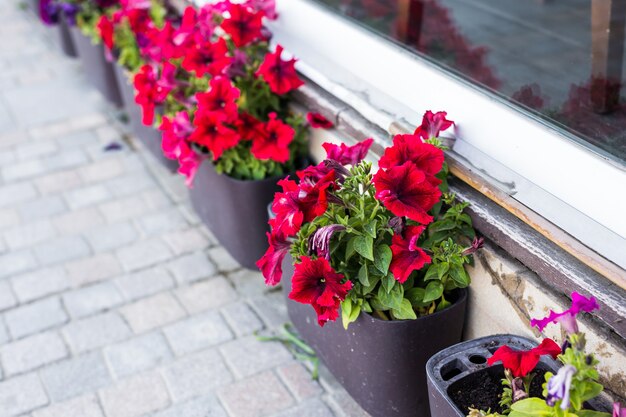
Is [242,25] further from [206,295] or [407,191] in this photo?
[407,191]

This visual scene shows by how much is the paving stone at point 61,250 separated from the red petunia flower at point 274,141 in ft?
3.35

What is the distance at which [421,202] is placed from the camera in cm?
175

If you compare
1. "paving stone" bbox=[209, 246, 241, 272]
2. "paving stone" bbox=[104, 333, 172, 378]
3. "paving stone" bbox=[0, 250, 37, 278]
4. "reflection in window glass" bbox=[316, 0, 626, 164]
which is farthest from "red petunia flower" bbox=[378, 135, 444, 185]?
"paving stone" bbox=[0, 250, 37, 278]

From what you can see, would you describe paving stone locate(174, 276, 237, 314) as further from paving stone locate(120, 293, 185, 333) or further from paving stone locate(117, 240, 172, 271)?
paving stone locate(117, 240, 172, 271)

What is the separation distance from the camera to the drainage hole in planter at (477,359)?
1778 mm

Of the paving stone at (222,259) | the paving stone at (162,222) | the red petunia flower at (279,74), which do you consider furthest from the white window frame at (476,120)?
the paving stone at (162,222)

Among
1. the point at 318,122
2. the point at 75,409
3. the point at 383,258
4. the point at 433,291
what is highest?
the point at 318,122

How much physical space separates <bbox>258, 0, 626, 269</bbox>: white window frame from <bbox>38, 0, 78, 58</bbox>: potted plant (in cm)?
172

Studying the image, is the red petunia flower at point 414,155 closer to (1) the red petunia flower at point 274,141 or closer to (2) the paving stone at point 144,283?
(1) the red petunia flower at point 274,141

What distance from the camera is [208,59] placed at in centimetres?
252

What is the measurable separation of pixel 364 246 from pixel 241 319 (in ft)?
2.97

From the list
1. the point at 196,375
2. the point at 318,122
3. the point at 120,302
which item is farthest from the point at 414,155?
the point at 120,302

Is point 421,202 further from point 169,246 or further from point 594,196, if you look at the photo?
point 169,246

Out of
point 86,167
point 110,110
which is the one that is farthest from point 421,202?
point 110,110
